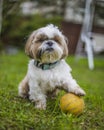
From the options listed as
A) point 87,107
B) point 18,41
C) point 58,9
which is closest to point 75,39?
point 58,9

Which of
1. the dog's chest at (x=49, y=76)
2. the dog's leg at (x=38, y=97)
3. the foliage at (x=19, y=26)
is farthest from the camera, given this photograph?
the foliage at (x=19, y=26)

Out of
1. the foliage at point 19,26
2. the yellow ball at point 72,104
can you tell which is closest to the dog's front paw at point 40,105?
the yellow ball at point 72,104

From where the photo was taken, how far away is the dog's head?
632 cm

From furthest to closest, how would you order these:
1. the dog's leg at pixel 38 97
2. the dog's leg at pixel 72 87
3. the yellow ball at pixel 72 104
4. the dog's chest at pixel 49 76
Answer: the dog's leg at pixel 38 97
the dog's chest at pixel 49 76
the dog's leg at pixel 72 87
the yellow ball at pixel 72 104

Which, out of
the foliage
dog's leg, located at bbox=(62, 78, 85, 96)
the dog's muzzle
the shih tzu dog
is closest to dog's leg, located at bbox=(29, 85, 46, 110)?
the shih tzu dog

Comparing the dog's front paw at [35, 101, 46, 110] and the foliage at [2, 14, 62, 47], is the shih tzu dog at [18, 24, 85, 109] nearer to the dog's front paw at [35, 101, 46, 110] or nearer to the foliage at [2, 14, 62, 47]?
the dog's front paw at [35, 101, 46, 110]

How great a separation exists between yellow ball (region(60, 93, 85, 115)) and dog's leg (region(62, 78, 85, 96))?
0.07m

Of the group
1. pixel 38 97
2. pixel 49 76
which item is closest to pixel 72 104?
pixel 49 76

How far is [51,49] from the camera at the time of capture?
20.7 ft

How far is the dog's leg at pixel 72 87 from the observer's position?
634cm

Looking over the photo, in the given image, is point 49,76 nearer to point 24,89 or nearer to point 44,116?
point 44,116

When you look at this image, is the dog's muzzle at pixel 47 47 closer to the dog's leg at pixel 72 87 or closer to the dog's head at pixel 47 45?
the dog's head at pixel 47 45

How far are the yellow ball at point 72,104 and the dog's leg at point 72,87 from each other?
0.07 m

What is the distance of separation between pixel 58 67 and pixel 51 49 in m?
0.41
